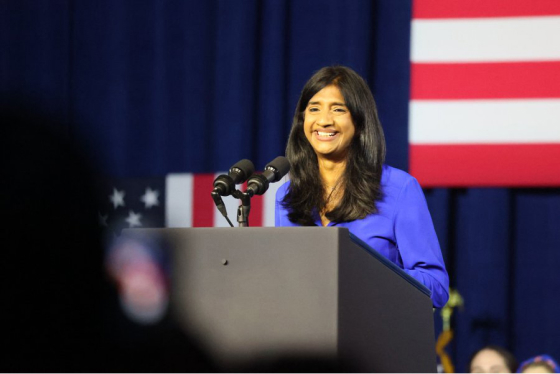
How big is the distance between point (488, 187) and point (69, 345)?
2999mm

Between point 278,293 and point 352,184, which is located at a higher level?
point 352,184

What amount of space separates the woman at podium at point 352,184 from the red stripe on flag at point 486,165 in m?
2.01

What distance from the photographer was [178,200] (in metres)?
4.18

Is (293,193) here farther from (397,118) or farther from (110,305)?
(397,118)

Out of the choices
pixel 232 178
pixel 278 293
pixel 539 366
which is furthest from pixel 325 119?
pixel 539 366

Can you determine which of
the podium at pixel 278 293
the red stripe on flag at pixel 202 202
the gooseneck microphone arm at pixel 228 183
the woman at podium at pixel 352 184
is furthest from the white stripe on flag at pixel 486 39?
the podium at pixel 278 293

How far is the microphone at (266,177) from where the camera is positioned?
142 centimetres

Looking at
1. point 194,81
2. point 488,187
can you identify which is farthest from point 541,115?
point 194,81

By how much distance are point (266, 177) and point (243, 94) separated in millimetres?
2756

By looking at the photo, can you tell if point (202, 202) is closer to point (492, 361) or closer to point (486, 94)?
point (486, 94)

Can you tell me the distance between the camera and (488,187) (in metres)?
3.85

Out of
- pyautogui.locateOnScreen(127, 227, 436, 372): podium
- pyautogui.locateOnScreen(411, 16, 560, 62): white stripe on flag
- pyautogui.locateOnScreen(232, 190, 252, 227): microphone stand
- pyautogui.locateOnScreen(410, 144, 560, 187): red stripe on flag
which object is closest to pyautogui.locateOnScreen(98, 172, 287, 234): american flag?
pyautogui.locateOnScreen(410, 144, 560, 187): red stripe on flag

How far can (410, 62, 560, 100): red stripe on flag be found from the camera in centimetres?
381

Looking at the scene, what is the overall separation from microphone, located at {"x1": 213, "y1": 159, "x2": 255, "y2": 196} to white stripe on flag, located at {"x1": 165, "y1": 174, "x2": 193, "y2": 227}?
2715 millimetres
